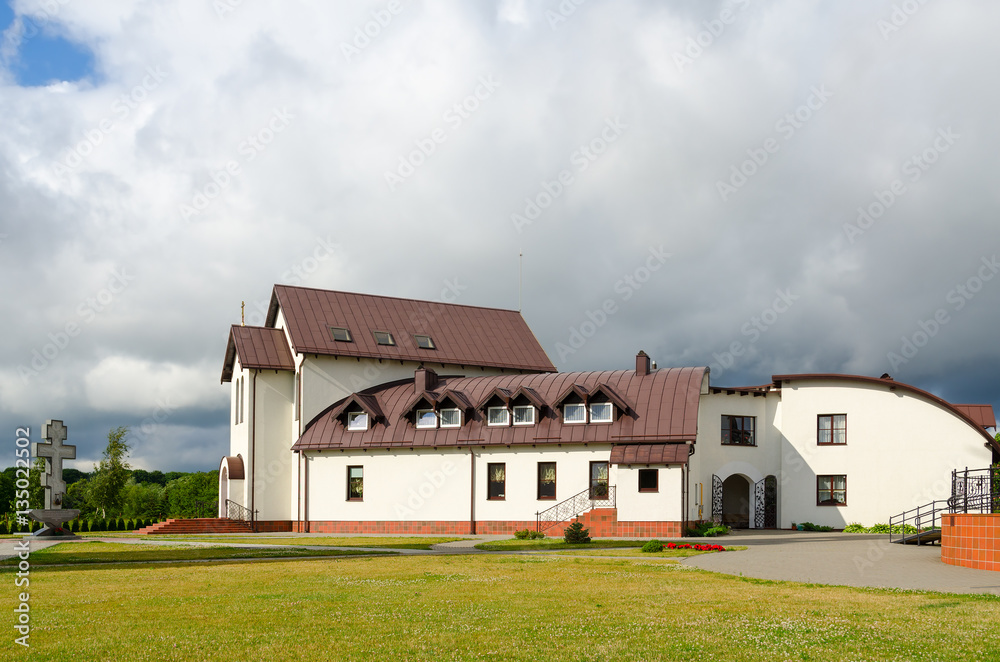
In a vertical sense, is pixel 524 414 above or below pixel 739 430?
above

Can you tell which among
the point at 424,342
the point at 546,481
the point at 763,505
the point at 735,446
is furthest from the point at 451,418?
the point at 763,505

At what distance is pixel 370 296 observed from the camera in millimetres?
50688

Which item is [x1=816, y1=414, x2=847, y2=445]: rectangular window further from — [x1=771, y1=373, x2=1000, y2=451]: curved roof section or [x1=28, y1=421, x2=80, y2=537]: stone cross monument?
[x1=28, y1=421, x2=80, y2=537]: stone cross monument

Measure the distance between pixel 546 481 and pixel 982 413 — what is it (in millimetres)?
19595

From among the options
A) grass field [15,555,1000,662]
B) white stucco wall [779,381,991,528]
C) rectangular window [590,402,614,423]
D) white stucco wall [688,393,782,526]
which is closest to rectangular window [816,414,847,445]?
white stucco wall [779,381,991,528]

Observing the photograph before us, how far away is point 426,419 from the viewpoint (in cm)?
4256

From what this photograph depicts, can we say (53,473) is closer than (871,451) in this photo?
Yes

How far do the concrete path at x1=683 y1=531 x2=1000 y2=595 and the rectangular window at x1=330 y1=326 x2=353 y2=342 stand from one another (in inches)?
876

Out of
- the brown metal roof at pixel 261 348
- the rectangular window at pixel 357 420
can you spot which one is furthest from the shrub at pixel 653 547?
the brown metal roof at pixel 261 348

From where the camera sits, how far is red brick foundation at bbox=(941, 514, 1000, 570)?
20.7 m

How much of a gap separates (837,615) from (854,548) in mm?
16429

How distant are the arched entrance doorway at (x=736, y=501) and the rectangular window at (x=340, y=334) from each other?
744 inches

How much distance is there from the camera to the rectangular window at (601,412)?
3950 cm

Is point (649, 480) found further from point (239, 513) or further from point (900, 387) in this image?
point (239, 513)
